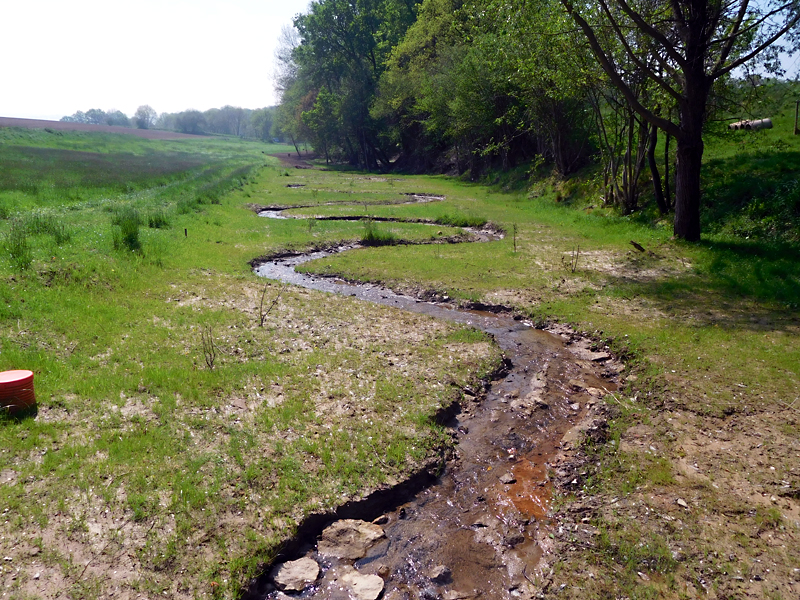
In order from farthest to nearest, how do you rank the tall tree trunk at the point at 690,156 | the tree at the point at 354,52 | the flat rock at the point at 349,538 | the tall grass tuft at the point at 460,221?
1. the tree at the point at 354,52
2. the tall grass tuft at the point at 460,221
3. the tall tree trunk at the point at 690,156
4. the flat rock at the point at 349,538

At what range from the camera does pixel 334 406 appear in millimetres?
8031

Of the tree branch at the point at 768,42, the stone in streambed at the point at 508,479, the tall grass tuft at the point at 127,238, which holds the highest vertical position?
the tree branch at the point at 768,42

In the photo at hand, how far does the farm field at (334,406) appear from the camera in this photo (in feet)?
16.8

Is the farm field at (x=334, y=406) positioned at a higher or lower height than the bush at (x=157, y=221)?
lower

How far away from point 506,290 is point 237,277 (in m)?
7.96

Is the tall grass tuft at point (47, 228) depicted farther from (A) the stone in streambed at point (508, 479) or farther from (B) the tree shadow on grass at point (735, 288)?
(B) the tree shadow on grass at point (735, 288)

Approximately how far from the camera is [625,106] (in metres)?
21.1

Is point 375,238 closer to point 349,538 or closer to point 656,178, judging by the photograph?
point 656,178

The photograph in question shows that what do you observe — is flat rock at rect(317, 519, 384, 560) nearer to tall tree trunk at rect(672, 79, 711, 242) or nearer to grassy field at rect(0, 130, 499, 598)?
grassy field at rect(0, 130, 499, 598)

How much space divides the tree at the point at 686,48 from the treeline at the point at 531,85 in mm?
49

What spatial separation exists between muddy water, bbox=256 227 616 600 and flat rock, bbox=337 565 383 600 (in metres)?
0.06

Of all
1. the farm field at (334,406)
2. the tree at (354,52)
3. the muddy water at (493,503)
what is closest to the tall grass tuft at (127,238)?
the farm field at (334,406)

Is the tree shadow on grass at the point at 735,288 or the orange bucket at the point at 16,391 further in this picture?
the tree shadow on grass at the point at 735,288

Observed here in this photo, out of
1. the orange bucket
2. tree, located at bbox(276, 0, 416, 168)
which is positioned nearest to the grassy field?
the orange bucket
